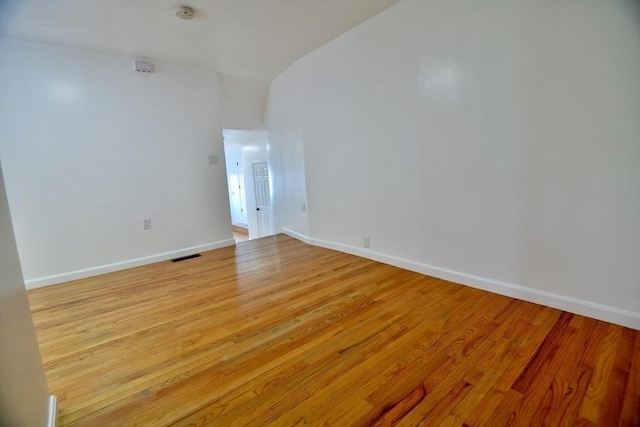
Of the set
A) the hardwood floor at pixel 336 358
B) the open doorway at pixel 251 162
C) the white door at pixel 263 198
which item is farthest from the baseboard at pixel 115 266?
the open doorway at pixel 251 162

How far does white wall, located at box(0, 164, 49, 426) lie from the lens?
818mm

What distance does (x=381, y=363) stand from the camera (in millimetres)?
1562

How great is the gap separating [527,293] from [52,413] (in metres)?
2.86

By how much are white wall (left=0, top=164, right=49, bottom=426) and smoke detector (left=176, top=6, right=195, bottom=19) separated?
2.20m

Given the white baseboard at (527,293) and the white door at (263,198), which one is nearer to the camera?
the white baseboard at (527,293)

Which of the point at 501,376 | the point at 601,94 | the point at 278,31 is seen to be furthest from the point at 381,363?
the point at 278,31

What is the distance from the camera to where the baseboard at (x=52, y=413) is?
1.21 meters


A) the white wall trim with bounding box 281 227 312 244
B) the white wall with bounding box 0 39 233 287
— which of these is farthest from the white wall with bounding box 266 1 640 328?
the white wall with bounding box 0 39 233 287

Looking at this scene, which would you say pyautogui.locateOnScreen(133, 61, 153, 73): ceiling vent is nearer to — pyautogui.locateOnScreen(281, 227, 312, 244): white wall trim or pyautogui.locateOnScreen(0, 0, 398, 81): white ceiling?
pyautogui.locateOnScreen(0, 0, 398, 81): white ceiling

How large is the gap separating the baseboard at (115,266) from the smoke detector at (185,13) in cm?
276

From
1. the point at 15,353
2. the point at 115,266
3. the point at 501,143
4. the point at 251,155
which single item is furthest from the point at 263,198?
the point at 15,353

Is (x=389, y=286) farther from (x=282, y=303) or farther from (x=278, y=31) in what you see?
(x=278, y=31)

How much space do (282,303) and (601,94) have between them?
8.34 ft

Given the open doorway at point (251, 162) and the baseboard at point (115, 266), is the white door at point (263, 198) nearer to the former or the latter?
the open doorway at point (251, 162)
